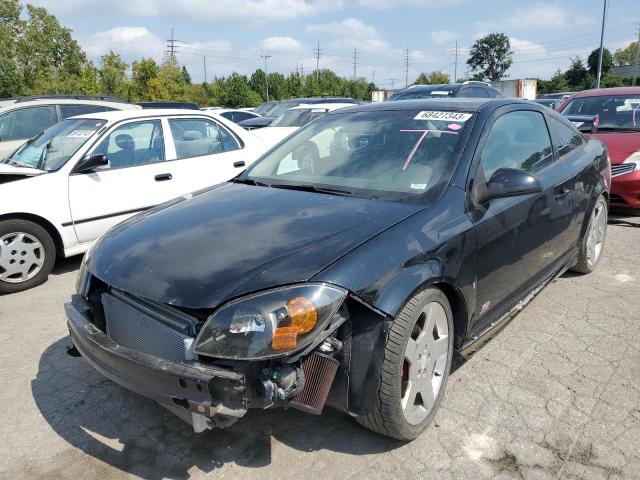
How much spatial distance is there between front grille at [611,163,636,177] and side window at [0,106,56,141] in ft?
26.9

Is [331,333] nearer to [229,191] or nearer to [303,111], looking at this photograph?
[229,191]

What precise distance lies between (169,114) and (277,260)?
13.9 feet

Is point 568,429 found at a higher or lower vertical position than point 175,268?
lower

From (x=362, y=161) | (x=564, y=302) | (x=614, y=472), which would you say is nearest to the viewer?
(x=614, y=472)

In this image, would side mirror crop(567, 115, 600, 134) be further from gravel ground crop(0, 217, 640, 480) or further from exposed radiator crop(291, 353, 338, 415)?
exposed radiator crop(291, 353, 338, 415)

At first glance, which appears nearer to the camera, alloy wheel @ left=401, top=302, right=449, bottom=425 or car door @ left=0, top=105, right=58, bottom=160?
alloy wheel @ left=401, top=302, right=449, bottom=425

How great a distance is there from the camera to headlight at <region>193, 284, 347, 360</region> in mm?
1994

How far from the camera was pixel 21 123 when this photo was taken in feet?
26.9

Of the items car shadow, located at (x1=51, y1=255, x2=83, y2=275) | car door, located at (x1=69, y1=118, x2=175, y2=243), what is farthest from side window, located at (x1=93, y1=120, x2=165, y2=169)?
car shadow, located at (x1=51, y1=255, x2=83, y2=275)

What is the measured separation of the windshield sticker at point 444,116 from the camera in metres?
3.16

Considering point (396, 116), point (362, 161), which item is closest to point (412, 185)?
point (362, 161)

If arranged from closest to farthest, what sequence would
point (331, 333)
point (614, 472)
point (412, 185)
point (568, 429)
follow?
point (331, 333) < point (614, 472) < point (568, 429) < point (412, 185)

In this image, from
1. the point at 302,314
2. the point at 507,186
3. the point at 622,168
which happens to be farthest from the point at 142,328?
the point at 622,168

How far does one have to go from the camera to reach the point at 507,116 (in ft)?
11.2
